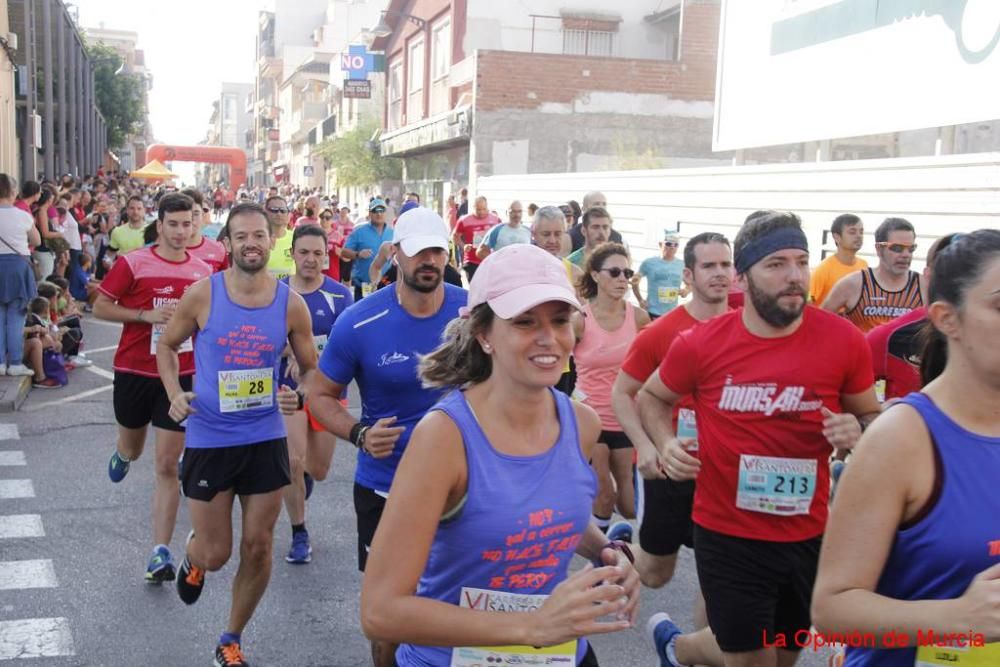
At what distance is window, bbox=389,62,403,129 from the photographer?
4272 cm

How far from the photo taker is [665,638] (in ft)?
15.5

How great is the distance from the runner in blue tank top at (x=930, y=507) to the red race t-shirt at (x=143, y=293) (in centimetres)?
507

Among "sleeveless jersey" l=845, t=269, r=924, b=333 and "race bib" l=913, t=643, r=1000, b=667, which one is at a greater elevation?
"sleeveless jersey" l=845, t=269, r=924, b=333

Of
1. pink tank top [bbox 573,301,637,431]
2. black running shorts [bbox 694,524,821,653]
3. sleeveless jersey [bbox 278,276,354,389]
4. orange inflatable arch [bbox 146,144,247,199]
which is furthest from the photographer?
orange inflatable arch [bbox 146,144,247,199]

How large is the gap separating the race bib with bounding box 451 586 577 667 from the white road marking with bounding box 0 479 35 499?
6236 mm

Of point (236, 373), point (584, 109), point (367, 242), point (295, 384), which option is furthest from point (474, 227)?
point (584, 109)

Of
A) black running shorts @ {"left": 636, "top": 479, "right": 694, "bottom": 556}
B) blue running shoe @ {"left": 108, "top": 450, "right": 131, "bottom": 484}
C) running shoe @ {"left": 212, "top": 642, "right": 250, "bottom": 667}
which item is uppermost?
black running shorts @ {"left": 636, "top": 479, "right": 694, "bottom": 556}

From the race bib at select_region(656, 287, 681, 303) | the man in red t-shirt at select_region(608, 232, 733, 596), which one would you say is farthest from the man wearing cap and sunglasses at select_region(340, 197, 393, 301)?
the man in red t-shirt at select_region(608, 232, 733, 596)

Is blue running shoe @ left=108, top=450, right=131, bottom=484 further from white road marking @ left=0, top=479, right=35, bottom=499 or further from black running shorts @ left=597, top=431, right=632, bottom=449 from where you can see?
black running shorts @ left=597, top=431, right=632, bottom=449

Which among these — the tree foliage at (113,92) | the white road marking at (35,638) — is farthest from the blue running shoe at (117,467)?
the tree foliage at (113,92)

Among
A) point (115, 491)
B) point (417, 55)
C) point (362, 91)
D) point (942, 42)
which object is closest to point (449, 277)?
point (115, 491)

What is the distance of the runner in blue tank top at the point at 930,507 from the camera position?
2297mm

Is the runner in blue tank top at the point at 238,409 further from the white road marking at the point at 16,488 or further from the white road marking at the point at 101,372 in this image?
the white road marking at the point at 101,372

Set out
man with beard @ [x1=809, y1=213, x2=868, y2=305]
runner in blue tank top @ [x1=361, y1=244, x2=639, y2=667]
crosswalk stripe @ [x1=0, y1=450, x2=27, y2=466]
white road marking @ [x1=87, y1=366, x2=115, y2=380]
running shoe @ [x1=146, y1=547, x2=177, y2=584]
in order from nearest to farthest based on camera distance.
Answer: runner in blue tank top @ [x1=361, y1=244, x2=639, y2=667] → running shoe @ [x1=146, y1=547, x2=177, y2=584] → man with beard @ [x1=809, y1=213, x2=868, y2=305] → crosswalk stripe @ [x1=0, y1=450, x2=27, y2=466] → white road marking @ [x1=87, y1=366, x2=115, y2=380]
